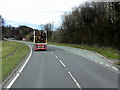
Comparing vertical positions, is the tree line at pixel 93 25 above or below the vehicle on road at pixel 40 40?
above

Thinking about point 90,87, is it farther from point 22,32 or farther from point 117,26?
point 22,32

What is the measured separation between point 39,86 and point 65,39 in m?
48.8

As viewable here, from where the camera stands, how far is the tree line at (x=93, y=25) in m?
31.5

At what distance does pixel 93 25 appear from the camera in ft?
134

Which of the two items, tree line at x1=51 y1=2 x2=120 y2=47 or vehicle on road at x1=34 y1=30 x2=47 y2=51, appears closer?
vehicle on road at x1=34 y1=30 x2=47 y2=51

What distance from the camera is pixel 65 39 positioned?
56.2 metres

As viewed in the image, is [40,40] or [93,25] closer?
[40,40]

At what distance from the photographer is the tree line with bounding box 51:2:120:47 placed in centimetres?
3150

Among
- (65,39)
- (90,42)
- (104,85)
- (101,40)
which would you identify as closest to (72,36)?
(65,39)

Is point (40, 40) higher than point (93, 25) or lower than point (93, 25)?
lower

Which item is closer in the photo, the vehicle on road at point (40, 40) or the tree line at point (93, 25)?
the vehicle on road at point (40, 40)

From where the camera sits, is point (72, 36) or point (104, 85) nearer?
point (104, 85)

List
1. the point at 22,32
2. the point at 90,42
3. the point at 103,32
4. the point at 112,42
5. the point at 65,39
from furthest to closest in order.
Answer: the point at 22,32
the point at 65,39
the point at 90,42
the point at 103,32
the point at 112,42

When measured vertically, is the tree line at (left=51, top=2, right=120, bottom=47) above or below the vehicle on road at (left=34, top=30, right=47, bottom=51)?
above
